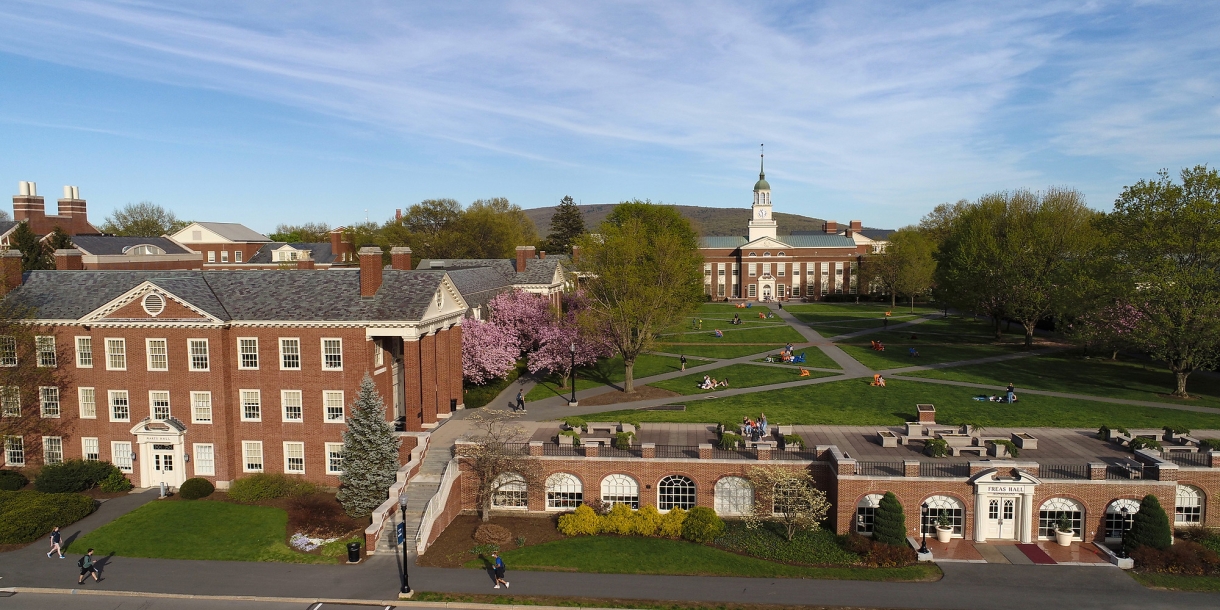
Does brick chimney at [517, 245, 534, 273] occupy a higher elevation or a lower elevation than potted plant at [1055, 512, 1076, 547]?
higher

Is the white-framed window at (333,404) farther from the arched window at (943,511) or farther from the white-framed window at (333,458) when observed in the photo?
the arched window at (943,511)

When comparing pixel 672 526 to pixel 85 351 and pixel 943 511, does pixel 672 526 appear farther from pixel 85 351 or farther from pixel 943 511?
pixel 85 351

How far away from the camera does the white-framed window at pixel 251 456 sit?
3447cm

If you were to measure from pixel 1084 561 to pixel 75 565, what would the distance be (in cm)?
3651

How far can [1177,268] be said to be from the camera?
145 ft

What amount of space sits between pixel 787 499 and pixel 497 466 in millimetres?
11539

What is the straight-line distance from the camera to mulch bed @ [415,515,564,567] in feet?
87.4

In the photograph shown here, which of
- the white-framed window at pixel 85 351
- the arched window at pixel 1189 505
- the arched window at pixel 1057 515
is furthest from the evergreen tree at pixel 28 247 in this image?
A: the arched window at pixel 1189 505

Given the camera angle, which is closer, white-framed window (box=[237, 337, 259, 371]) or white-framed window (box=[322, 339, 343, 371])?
white-framed window (box=[322, 339, 343, 371])

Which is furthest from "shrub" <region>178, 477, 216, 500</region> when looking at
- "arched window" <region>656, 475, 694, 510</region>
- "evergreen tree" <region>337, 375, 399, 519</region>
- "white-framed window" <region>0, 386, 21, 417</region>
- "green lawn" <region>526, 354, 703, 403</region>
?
"arched window" <region>656, 475, 694, 510</region>

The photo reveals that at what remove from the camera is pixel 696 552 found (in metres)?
26.9

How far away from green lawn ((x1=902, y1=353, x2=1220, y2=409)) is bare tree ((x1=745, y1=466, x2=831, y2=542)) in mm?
24161

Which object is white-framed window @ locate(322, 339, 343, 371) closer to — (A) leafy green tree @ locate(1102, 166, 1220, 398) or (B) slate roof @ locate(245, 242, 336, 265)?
(A) leafy green tree @ locate(1102, 166, 1220, 398)

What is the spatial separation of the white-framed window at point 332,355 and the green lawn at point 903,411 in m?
13.2
